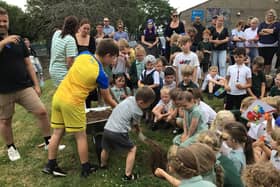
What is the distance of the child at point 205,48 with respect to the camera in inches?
317

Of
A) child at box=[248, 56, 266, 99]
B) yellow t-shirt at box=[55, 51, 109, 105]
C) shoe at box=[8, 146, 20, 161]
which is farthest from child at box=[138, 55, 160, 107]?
shoe at box=[8, 146, 20, 161]

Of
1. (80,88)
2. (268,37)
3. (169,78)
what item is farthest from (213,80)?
(80,88)

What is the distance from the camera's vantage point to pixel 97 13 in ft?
78.7

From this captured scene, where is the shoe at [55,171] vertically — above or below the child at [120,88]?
below

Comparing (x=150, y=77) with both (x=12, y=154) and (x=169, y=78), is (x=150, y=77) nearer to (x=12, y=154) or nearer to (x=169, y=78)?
(x=169, y=78)

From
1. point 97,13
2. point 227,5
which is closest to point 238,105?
point 97,13

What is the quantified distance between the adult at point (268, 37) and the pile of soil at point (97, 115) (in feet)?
14.9

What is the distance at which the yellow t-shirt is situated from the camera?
11.1ft

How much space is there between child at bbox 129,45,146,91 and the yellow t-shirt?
2.68 metres

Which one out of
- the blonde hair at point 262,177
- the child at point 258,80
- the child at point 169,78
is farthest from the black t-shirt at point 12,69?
the child at point 258,80

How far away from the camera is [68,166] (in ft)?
13.9

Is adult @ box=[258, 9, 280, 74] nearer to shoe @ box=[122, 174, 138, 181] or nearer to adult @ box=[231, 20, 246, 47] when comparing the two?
adult @ box=[231, 20, 246, 47]

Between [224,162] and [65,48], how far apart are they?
2989 millimetres

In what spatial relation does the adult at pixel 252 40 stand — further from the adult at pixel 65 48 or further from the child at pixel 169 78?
the adult at pixel 65 48
